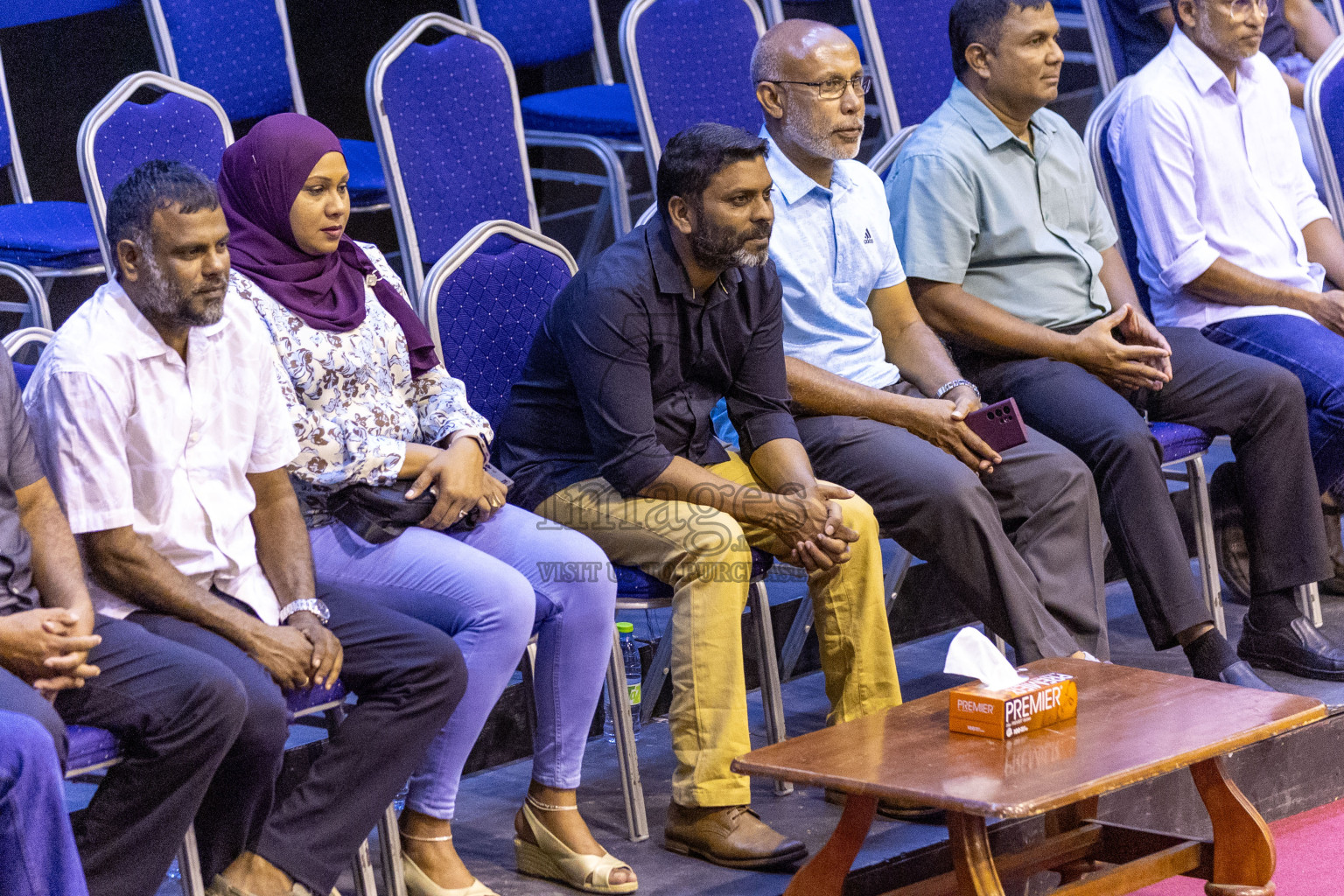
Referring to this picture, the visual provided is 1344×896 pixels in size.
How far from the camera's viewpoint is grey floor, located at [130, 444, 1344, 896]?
95.9 inches

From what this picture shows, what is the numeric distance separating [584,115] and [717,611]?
1.70 metres

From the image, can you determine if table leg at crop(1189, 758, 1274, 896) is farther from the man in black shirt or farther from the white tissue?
the man in black shirt

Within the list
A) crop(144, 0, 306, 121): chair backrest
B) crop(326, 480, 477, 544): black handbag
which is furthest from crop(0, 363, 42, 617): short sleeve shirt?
crop(144, 0, 306, 121): chair backrest

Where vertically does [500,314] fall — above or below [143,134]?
below

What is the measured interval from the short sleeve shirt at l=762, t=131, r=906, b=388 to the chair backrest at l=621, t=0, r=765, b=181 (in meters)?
0.48

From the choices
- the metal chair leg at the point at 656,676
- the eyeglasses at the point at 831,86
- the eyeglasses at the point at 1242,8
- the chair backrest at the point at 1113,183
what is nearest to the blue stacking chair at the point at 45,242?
the metal chair leg at the point at 656,676

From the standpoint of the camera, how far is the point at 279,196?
2.46 m

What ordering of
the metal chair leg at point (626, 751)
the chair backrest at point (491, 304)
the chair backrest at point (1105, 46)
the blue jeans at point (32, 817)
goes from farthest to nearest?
1. the chair backrest at point (1105, 46)
2. the chair backrest at point (491, 304)
3. the metal chair leg at point (626, 751)
4. the blue jeans at point (32, 817)

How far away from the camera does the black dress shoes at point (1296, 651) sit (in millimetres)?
3064

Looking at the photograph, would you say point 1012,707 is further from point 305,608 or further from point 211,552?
point 211,552

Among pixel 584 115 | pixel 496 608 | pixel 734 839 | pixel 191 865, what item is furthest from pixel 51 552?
pixel 584 115

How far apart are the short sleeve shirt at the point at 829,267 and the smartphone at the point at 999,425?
23 centimetres

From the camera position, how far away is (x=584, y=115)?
3.79 m

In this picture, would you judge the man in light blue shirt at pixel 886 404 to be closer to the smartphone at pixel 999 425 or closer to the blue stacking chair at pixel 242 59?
the smartphone at pixel 999 425
